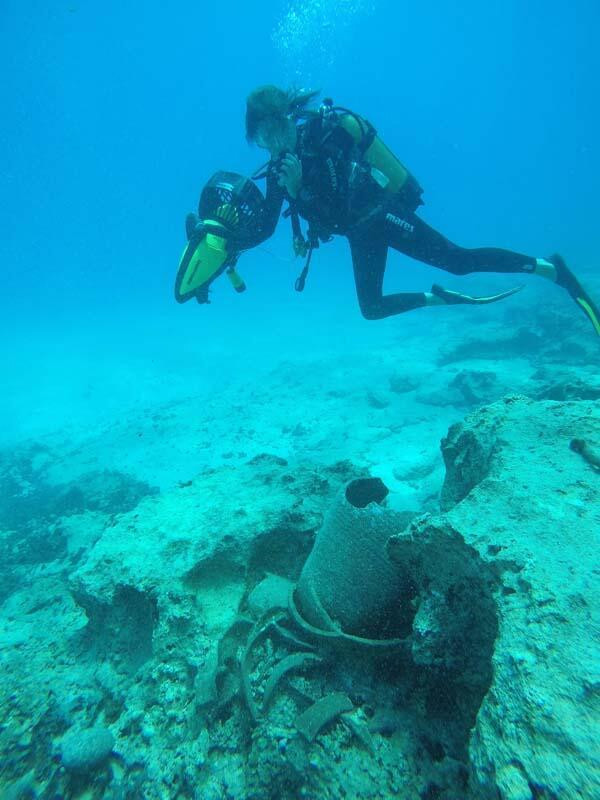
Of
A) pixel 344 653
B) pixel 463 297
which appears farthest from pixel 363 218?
pixel 344 653

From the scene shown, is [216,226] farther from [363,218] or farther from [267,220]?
[363,218]

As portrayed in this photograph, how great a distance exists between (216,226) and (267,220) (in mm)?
662

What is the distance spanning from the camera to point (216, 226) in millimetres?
4715

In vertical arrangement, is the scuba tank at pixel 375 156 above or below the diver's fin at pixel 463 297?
above

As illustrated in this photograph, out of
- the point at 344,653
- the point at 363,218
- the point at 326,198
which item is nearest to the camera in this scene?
the point at 344,653

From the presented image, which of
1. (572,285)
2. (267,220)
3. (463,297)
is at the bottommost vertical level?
(463,297)

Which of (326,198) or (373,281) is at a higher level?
(326,198)

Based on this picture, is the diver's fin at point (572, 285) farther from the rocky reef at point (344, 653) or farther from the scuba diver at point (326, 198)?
the rocky reef at point (344, 653)

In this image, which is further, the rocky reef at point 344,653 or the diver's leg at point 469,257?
the diver's leg at point 469,257

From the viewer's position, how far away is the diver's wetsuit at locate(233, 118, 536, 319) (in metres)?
4.78

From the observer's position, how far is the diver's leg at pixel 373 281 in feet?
17.9

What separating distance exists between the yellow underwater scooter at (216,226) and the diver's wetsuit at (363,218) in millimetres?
177

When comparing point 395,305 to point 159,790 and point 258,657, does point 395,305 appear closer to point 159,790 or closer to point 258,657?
point 258,657

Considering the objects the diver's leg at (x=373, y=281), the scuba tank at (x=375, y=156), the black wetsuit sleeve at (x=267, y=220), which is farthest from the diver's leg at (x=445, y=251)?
the black wetsuit sleeve at (x=267, y=220)
